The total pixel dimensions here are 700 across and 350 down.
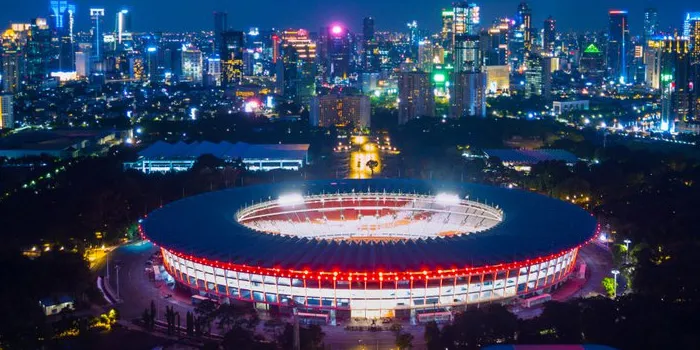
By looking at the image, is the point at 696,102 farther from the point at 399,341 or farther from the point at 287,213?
the point at 399,341

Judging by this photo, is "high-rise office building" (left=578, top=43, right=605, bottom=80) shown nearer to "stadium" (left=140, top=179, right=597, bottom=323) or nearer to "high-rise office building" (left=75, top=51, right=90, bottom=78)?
"high-rise office building" (left=75, top=51, right=90, bottom=78)

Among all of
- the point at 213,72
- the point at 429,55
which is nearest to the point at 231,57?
the point at 213,72

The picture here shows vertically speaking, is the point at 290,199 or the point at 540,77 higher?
the point at 540,77

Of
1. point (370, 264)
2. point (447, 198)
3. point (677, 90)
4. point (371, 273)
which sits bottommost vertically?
point (371, 273)

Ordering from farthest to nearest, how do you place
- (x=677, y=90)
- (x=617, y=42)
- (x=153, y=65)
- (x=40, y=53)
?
(x=153, y=65), (x=617, y=42), (x=40, y=53), (x=677, y=90)

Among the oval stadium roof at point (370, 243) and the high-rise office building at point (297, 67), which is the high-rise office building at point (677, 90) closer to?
the high-rise office building at point (297, 67)

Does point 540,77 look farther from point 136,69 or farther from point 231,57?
point 136,69

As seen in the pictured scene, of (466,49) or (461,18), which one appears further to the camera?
(461,18)

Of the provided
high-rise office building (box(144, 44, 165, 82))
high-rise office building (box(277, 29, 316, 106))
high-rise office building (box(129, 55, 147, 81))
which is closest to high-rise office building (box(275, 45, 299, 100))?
high-rise office building (box(277, 29, 316, 106))

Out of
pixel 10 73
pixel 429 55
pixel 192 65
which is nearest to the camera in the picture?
pixel 10 73
